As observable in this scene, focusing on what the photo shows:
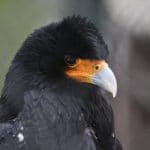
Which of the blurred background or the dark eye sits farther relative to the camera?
the blurred background

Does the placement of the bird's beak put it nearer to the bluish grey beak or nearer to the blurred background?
the bluish grey beak

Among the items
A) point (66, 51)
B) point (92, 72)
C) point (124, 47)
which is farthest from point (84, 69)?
point (124, 47)

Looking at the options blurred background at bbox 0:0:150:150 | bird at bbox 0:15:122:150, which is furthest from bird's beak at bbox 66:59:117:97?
blurred background at bbox 0:0:150:150

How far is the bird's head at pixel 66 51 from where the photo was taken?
8070 millimetres

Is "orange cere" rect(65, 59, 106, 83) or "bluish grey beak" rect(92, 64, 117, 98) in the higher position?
"orange cere" rect(65, 59, 106, 83)

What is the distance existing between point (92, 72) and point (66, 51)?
0.22 meters

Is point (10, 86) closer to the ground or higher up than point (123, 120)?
higher up

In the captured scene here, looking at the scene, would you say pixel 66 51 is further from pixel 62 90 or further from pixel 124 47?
Result: pixel 124 47

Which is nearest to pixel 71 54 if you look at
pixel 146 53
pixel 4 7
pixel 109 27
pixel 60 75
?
pixel 60 75

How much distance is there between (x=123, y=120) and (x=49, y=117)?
2.37 m

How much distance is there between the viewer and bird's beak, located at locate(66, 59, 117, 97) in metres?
8.11

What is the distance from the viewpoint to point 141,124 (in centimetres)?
1046

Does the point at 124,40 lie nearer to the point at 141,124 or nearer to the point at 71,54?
the point at 141,124

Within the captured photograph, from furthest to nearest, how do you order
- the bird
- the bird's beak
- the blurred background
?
the blurred background, the bird's beak, the bird
